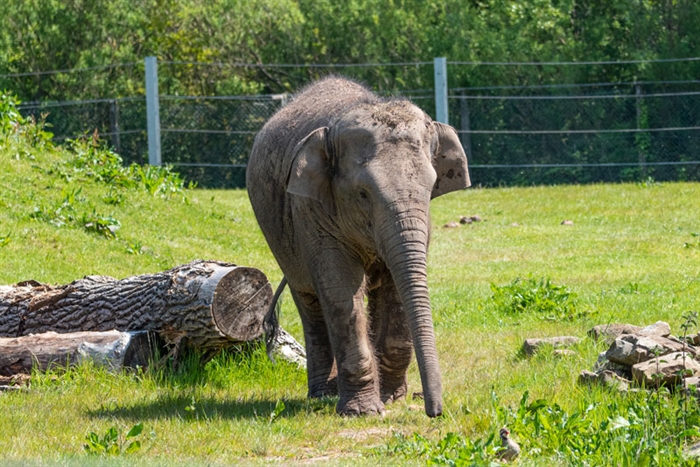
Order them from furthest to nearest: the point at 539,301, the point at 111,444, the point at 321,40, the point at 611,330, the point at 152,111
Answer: the point at 321,40 < the point at 152,111 < the point at 539,301 < the point at 611,330 < the point at 111,444

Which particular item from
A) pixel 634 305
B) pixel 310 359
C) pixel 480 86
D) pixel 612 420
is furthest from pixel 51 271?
pixel 480 86

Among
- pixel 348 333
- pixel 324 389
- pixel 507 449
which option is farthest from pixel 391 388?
pixel 507 449

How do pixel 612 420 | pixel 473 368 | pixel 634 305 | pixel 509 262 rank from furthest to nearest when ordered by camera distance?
pixel 509 262
pixel 634 305
pixel 473 368
pixel 612 420

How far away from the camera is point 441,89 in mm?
24312

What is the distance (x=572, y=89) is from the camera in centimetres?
2616

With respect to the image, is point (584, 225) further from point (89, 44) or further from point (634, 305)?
point (89, 44)

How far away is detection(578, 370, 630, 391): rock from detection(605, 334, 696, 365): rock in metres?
0.15

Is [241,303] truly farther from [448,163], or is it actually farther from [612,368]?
[612,368]

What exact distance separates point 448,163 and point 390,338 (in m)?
1.30

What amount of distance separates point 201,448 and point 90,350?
259 centimetres

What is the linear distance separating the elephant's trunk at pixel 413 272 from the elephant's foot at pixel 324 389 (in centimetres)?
191

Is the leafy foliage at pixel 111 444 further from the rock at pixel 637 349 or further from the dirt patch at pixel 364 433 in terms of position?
the rock at pixel 637 349

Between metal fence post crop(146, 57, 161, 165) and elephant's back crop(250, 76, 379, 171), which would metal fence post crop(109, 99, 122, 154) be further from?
elephant's back crop(250, 76, 379, 171)

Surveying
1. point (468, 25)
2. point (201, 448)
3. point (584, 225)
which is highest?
point (468, 25)
